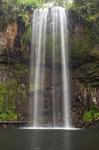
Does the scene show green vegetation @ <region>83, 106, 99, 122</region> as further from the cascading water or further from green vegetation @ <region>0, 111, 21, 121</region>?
green vegetation @ <region>0, 111, 21, 121</region>

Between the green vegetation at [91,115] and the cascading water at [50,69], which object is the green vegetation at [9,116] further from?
the green vegetation at [91,115]

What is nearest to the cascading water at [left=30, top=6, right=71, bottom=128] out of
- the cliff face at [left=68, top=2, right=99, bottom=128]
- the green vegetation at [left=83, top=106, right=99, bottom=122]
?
the cliff face at [left=68, top=2, right=99, bottom=128]

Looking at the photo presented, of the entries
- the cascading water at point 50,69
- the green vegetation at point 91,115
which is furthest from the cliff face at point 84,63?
the cascading water at point 50,69

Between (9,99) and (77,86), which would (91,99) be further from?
(9,99)

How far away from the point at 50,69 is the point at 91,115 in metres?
5.98

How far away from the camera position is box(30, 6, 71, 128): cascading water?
32.6 m

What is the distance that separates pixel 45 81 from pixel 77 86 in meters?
3.06

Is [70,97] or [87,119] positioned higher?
[70,97]

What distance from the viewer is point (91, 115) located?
105 ft

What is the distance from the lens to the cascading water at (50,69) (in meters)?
32.6

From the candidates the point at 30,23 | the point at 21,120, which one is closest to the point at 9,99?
the point at 21,120

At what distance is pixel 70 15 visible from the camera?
34.8 m

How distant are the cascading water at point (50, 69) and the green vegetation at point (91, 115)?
154 centimetres

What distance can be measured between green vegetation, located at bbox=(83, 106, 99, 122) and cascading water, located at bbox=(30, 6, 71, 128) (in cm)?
154
